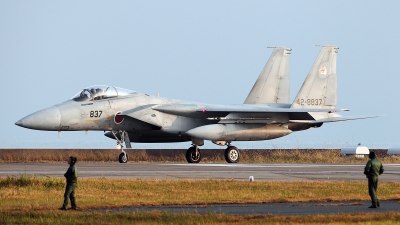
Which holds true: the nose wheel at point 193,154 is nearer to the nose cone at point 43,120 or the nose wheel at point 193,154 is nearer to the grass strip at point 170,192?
the nose cone at point 43,120

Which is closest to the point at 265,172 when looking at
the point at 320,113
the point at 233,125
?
the point at 233,125

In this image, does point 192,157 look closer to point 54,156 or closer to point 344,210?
point 54,156

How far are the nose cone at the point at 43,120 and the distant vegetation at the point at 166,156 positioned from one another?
516 cm

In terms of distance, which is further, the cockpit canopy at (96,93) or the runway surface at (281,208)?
the cockpit canopy at (96,93)

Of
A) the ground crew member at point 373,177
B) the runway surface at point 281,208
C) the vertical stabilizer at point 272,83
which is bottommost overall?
the runway surface at point 281,208

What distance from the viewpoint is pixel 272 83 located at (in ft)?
111

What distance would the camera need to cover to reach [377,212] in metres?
12.8

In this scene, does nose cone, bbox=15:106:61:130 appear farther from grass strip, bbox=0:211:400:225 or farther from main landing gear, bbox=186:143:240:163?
grass strip, bbox=0:211:400:225

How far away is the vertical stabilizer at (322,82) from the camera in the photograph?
33125 millimetres

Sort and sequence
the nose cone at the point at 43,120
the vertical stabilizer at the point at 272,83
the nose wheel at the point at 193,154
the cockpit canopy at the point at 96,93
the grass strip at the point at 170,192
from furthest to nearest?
1. the vertical stabilizer at the point at 272,83
2. the nose wheel at the point at 193,154
3. the cockpit canopy at the point at 96,93
4. the nose cone at the point at 43,120
5. the grass strip at the point at 170,192

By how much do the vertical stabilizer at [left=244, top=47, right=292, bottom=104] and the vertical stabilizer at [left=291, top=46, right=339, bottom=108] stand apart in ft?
4.26

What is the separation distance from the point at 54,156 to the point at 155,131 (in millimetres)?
5722

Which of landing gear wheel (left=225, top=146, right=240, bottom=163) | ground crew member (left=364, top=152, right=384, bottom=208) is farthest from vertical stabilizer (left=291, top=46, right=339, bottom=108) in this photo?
ground crew member (left=364, top=152, right=384, bottom=208)

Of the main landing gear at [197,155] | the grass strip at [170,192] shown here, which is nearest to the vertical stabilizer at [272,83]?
the main landing gear at [197,155]
